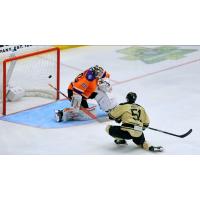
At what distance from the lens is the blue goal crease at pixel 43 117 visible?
943 cm

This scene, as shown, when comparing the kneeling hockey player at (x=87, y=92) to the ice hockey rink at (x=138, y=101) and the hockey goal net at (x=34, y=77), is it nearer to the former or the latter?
the ice hockey rink at (x=138, y=101)

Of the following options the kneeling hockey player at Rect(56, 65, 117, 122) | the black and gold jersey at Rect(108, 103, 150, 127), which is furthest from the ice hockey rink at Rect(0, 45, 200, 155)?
the black and gold jersey at Rect(108, 103, 150, 127)

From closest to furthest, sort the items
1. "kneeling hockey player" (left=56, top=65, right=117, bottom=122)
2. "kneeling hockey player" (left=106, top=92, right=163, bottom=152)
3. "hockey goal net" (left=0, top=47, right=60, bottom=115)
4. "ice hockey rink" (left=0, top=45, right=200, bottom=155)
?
"kneeling hockey player" (left=106, top=92, right=163, bottom=152)
"ice hockey rink" (left=0, top=45, right=200, bottom=155)
"kneeling hockey player" (left=56, top=65, right=117, bottom=122)
"hockey goal net" (left=0, top=47, right=60, bottom=115)

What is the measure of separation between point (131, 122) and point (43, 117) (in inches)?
58.4

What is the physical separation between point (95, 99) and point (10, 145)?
127 cm

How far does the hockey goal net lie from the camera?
33.4 feet

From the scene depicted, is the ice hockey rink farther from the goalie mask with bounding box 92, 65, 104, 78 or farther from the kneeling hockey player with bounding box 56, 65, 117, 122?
the goalie mask with bounding box 92, 65, 104, 78

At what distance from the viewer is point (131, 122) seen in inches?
336

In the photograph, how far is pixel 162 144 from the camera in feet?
28.9

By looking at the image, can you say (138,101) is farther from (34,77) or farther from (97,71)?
(34,77)

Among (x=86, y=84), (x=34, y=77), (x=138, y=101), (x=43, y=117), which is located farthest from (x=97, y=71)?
(x=34, y=77)

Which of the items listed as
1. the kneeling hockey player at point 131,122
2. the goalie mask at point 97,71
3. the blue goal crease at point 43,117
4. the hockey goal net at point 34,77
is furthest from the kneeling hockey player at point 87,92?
the kneeling hockey player at point 131,122

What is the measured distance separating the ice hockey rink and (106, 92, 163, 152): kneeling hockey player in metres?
0.14
